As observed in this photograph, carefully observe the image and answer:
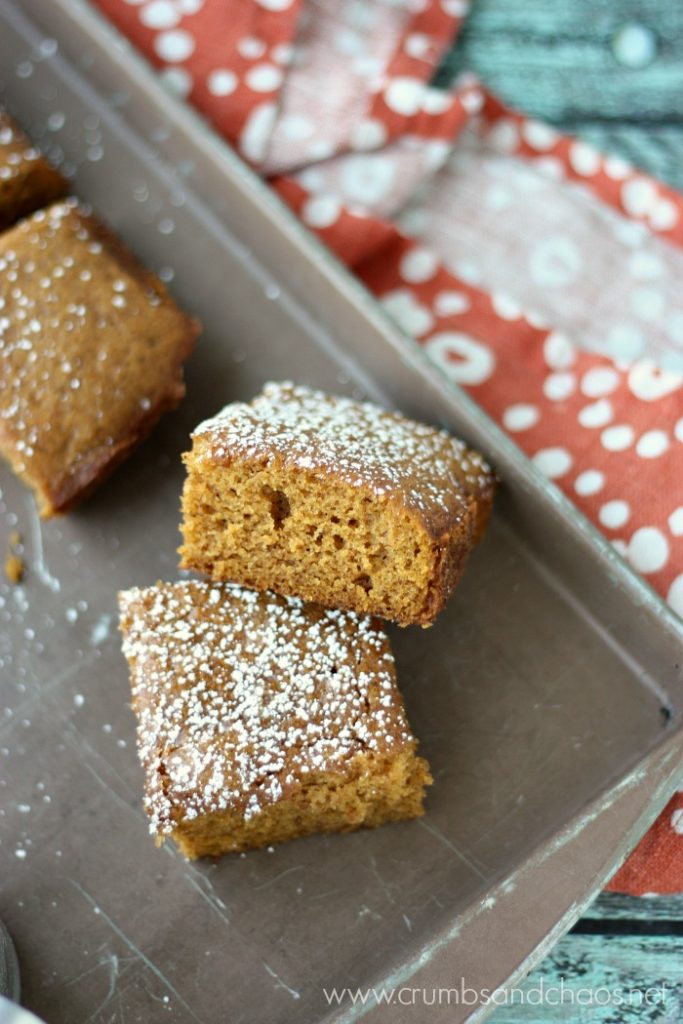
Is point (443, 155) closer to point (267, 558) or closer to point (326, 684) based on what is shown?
point (267, 558)

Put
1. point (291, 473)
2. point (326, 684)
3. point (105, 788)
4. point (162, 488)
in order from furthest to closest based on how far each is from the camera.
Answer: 1. point (162, 488)
2. point (105, 788)
3. point (326, 684)
4. point (291, 473)

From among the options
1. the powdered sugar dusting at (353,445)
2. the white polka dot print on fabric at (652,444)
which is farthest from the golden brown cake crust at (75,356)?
the white polka dot print on fabric at (652,444)

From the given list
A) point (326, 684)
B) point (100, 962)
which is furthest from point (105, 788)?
point (326, 684)

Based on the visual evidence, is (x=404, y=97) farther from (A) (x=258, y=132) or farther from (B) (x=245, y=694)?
(B) (x=245, y=694)

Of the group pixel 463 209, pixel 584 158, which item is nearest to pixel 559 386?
pixel 463 209

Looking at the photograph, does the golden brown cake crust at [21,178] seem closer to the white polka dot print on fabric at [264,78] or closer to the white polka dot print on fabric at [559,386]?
the white polka dot print on fabric at [264,78]

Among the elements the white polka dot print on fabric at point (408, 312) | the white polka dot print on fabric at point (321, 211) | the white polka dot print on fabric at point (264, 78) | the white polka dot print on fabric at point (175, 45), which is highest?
the white polka dot print on fabric at point (175, 45)

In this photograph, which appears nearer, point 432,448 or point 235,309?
point 432,448
